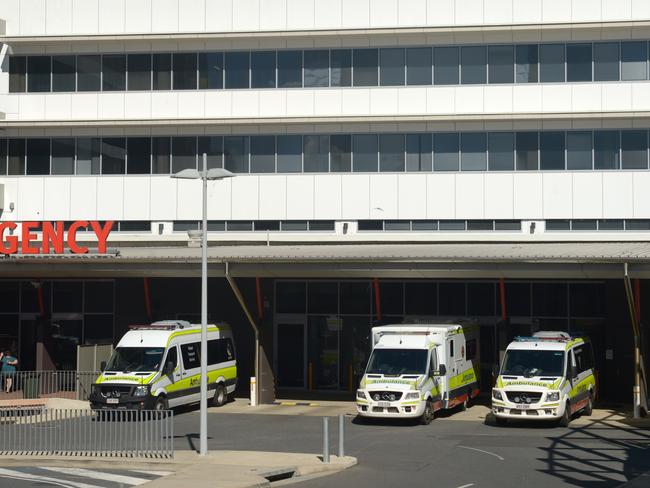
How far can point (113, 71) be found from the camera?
44094mm

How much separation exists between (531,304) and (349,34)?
13127 millimetres

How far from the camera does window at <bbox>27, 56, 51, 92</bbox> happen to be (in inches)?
1751

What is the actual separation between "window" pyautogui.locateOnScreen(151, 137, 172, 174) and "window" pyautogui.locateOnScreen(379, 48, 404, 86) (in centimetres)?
929

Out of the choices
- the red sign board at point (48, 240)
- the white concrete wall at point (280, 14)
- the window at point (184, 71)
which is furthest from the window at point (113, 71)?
the red sign board at point (48, 240)

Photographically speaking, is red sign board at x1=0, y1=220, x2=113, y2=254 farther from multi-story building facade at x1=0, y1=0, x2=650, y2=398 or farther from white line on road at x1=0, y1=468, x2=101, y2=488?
white line on road at x1=0, y1=468, x2=101, y2=488

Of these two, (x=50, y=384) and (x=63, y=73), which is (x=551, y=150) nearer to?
(x=63, y=73)

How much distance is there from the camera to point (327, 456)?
901 inches

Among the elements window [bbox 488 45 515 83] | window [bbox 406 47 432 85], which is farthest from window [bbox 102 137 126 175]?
window [bbox 488 45 515 83]

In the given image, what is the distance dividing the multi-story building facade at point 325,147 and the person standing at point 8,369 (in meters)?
3.02

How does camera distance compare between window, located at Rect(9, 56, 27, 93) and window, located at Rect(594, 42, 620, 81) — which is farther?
window, located at Rect(9, 56, 27, 93)

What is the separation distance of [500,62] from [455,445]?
809 inches

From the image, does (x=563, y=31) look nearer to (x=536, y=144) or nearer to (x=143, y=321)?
(x=536, y=144)

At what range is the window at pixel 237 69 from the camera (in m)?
43.2

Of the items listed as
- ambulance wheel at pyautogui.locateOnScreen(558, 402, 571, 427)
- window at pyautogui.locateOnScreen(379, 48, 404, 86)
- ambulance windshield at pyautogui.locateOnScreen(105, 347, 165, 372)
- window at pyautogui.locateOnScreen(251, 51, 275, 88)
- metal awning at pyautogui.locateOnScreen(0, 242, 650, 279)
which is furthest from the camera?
window at pyautogui.locateOnScreen(251, 51, 275, 88)
